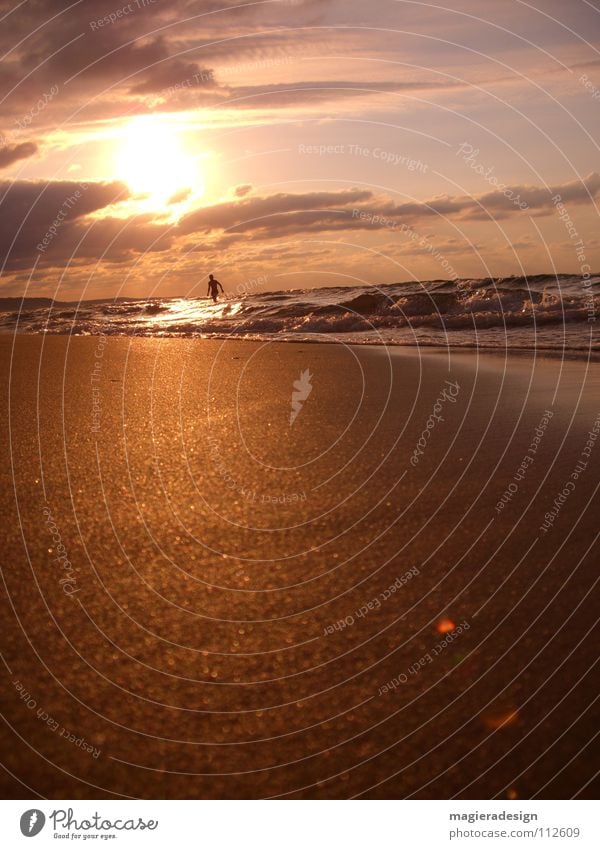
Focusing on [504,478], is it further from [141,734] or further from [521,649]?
[141,734]

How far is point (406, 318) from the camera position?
106ft

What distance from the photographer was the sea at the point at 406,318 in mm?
24578

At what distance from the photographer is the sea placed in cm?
2458

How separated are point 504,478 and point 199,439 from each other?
3.44 m

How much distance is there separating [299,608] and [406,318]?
28291 mm

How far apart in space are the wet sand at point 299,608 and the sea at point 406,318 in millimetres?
12216

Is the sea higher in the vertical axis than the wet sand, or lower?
higher

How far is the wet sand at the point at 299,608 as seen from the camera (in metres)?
3.43

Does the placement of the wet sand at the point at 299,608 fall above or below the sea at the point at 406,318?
below

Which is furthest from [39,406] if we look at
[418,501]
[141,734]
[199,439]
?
[141,734]

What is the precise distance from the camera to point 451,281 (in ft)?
142

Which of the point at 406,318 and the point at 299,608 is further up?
the point at 406,318

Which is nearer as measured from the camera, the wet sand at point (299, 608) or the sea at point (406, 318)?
the wet sand at point (299, 608)

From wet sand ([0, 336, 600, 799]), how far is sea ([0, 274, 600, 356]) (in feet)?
40.1
